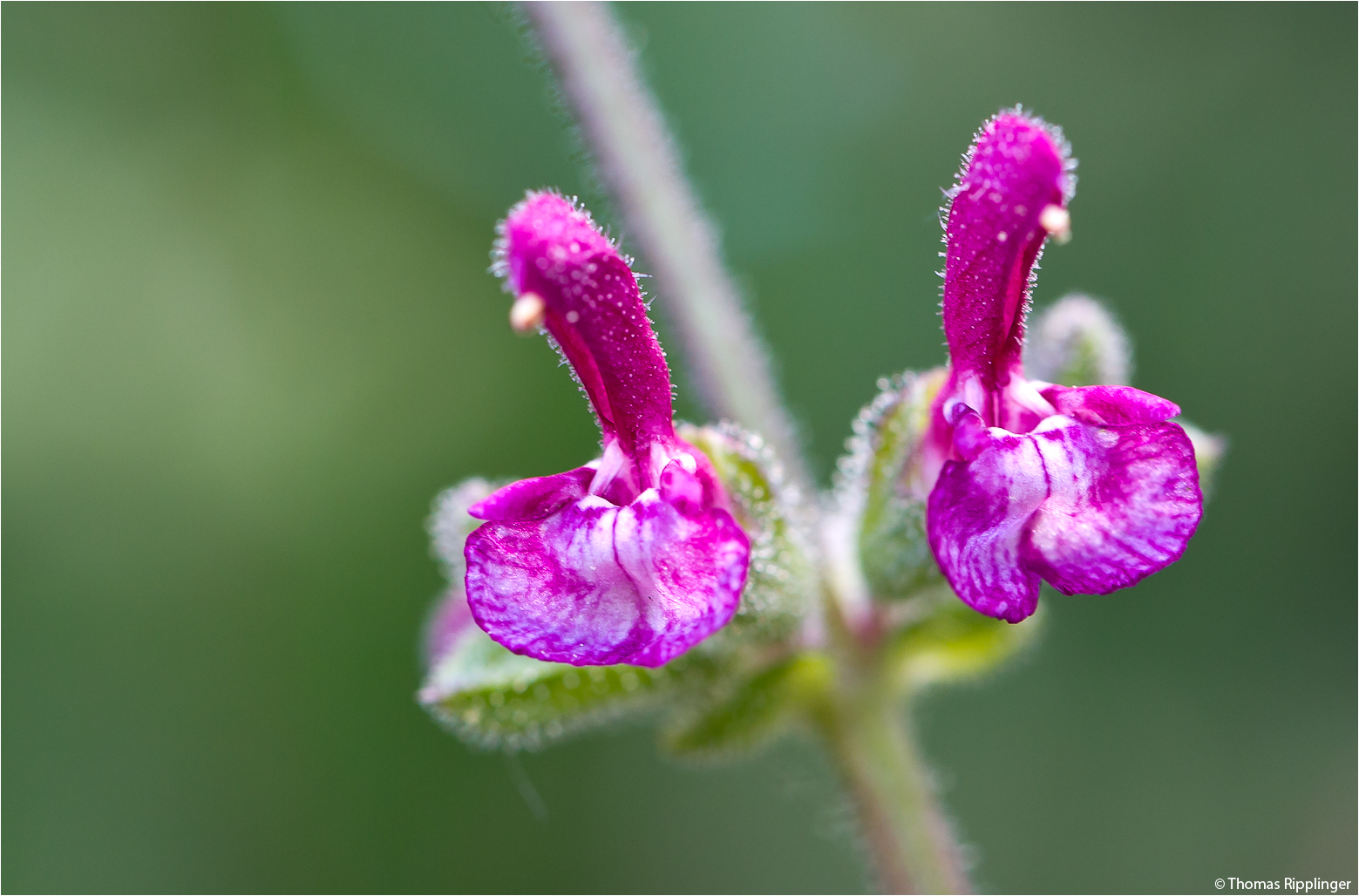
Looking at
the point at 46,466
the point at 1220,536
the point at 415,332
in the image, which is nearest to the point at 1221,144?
the point at 1220,536

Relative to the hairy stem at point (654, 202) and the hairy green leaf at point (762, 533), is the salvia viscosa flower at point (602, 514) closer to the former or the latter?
the hairy green leaf at point (762, 533)

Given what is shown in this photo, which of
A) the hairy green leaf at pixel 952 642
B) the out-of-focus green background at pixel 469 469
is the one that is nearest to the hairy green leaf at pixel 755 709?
the hairy green leaf at pixel 952 642

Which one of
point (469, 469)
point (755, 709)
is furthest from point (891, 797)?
point (469, 469)

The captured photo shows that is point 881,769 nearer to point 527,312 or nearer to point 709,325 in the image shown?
point 709,325

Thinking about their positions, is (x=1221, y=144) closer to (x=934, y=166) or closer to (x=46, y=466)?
(x=934, y=166)

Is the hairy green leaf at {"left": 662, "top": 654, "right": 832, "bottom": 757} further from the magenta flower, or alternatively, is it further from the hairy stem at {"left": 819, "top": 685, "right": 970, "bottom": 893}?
the magenta flower

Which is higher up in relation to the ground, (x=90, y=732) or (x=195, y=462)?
(x=195, y=462)
